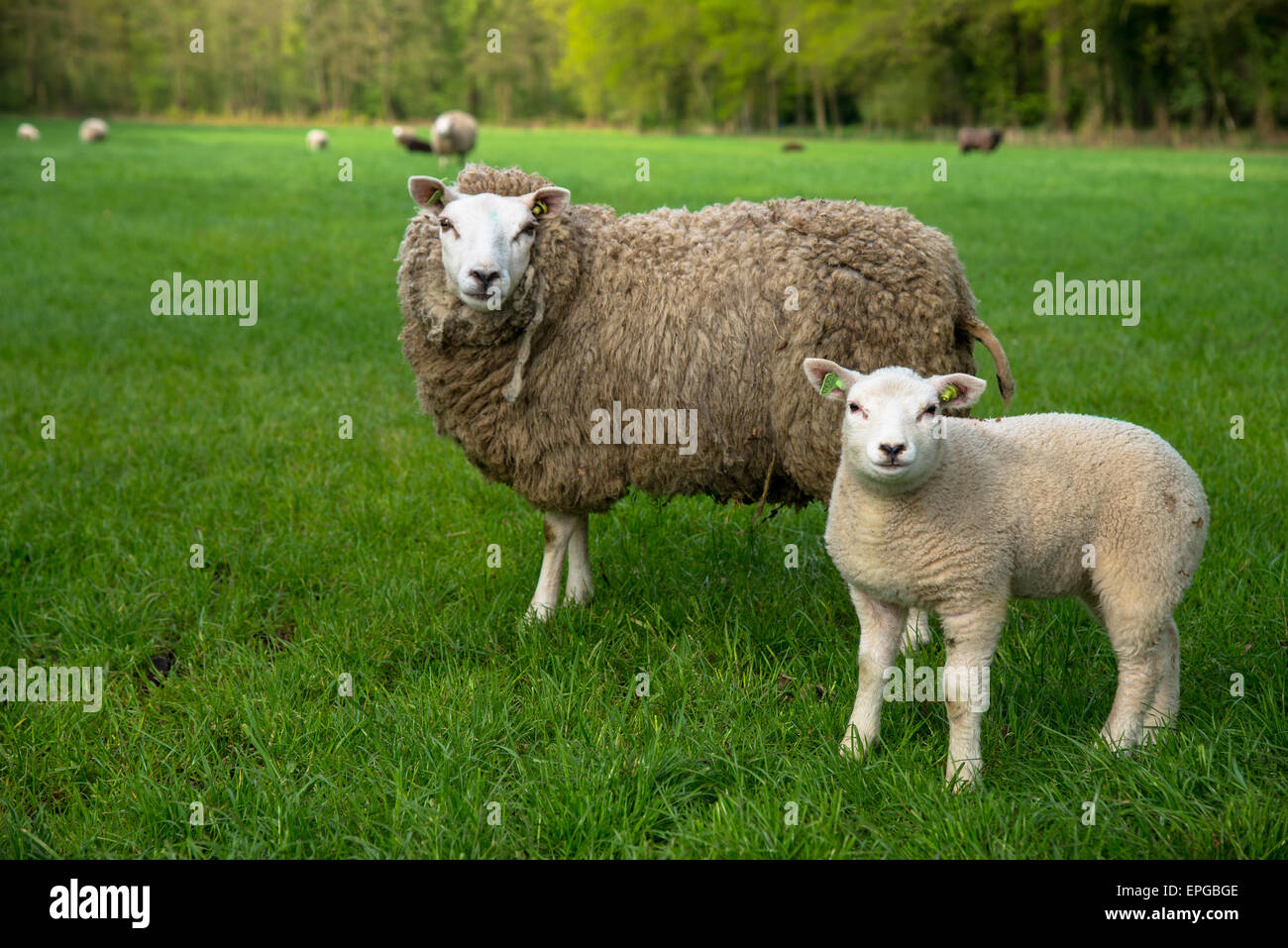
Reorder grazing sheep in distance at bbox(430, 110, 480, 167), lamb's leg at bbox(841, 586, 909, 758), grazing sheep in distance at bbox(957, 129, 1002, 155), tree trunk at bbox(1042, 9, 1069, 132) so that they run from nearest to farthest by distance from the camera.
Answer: lamb's leg at bbox(841, 586, 909, 758) → grazing sheep in distance at bbox(430, 110, 480, 167) → grazing sheep in distance at bbox(957, 129, 1002, 155) → tree trunk at bbox(1042, 9, 1069, 132)

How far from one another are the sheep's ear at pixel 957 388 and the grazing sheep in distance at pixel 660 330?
92 cm

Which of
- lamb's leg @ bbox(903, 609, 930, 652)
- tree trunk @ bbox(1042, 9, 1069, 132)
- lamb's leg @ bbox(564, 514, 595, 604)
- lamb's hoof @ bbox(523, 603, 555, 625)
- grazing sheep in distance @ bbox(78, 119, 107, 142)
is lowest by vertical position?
lamb's leg @ bbox(903, 609, 930, 652)

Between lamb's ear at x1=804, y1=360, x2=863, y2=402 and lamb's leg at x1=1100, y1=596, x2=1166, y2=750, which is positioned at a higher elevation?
lamb's ear at x1=804, y1=360, x2=863, y2=402

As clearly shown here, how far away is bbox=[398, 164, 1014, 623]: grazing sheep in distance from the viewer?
4012mm

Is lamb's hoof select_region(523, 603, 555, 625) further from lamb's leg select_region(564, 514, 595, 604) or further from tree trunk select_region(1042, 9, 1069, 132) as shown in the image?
tree trunk select_region(1042, 9, 1069, 132)

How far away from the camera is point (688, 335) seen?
165 inches

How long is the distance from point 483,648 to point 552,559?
523 mm

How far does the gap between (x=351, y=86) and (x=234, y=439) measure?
7882 centimetres

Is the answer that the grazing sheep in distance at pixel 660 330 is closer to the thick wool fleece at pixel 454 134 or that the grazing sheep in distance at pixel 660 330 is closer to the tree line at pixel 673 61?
the thick wool fleece at pixel 454 134

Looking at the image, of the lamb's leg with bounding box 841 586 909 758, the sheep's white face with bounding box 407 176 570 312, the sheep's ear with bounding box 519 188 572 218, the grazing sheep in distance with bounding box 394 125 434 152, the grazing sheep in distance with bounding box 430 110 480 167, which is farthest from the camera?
the grazing sheep in distance with bounding box 394 125 434 152

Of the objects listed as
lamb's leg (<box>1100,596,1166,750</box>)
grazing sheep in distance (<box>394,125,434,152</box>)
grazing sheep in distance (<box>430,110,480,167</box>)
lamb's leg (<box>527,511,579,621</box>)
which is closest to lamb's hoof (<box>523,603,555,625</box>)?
lamb's leg (<box>527,511,579,621</box>)

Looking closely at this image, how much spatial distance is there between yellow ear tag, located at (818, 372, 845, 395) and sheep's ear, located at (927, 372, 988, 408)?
0.85 ft

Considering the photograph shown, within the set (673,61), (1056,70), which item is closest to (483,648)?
(1056,70)

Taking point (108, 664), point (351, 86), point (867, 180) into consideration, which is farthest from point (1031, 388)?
point (351, 86)
